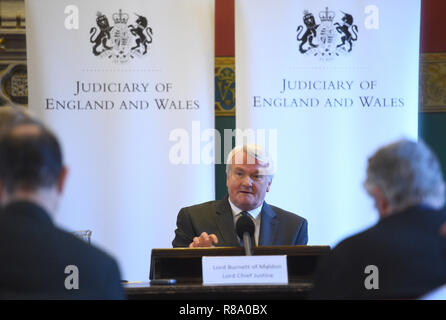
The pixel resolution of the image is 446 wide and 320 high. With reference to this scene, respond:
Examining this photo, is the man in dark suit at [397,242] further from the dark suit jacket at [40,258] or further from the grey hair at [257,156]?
the grey hair at [257,156]

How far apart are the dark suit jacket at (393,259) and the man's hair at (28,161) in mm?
909

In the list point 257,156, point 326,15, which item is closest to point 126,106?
point 257,156

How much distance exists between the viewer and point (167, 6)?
5324 millimetres

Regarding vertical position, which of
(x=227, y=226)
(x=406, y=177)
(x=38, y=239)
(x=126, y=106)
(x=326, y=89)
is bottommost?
(x=227, y=226)

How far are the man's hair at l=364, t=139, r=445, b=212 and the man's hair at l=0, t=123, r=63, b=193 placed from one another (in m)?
1.02

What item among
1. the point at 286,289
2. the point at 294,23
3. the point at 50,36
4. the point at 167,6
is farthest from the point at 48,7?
the point at 286,289

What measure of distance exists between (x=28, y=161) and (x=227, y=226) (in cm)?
245

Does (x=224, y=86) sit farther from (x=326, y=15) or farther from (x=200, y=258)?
(x=200, y=258)

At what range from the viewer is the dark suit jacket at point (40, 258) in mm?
1747

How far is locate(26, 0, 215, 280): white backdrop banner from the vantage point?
5285mm

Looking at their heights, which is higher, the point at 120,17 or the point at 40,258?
the point at 120,17

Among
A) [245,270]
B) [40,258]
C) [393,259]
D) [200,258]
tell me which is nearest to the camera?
[40,258]

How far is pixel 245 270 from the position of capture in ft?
9.20

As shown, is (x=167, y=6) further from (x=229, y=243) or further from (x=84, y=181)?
(x=229, y=243)
